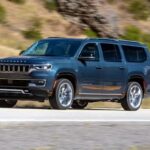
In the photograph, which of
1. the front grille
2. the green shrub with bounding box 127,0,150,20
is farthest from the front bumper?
the green shrub with bounding box 127,0,150,20

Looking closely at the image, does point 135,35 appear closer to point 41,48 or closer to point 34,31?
point 34,31

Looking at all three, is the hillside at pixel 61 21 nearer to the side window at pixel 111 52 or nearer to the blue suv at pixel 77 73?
the blue suv at pixel 77 73

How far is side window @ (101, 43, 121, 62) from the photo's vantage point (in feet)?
66.6

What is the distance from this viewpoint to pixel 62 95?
1870 centimetres

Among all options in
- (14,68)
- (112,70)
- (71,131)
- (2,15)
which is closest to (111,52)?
(112,70)

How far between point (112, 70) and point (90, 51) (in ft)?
2.99

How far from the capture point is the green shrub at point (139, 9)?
43.0 m

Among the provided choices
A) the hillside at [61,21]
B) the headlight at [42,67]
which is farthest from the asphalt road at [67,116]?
the hillside at [61,21]

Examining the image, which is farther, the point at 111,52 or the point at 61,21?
the point at 61,21

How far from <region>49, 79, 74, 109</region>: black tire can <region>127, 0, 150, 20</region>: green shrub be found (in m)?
24.3

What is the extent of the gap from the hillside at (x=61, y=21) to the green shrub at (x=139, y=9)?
138 centimetres

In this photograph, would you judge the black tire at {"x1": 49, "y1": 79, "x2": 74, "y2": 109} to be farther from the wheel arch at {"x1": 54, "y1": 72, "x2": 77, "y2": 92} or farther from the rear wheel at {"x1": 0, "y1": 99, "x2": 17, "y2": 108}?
the rear wheel at {"x1": 0, "y1": 99, "x2": 17, "y2": 108}

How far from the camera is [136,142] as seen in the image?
12.8m

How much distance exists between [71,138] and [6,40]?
2030 centimetres
